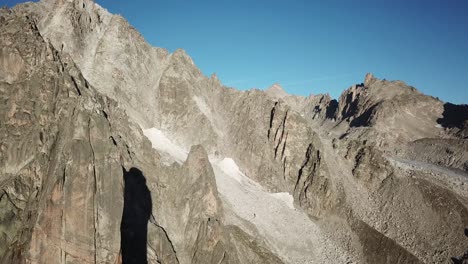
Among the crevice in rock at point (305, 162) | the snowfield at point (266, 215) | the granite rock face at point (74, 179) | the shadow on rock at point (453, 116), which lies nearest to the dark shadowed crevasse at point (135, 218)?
the granite rock face at point (74, 179)

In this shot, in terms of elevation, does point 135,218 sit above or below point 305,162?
below

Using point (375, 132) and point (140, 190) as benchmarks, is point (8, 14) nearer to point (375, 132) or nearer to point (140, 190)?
point (140, 190)

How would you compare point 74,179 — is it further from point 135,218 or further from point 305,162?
point 305,162

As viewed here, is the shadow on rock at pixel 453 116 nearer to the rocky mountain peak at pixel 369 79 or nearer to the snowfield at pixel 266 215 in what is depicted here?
the rocky mountain peak at pixel 369 79

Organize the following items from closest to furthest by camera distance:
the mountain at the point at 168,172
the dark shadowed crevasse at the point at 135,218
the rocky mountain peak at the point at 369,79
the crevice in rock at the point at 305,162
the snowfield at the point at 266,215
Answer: the mountain at the point at 168,172
the dark shadowed crevasse at the point at 135,218
the snowfield at the point at 266,215
the crevice in rock at the point at 305,162
the rocky mountain peak at the point at 369,79

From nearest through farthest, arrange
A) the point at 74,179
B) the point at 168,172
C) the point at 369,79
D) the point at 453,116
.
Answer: the point at 74,179 → the point at 168,172 → the point at 453,116 → the point at 369,79

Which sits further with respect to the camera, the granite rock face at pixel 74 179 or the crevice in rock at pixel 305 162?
the crevice in rock at pixel 305 162

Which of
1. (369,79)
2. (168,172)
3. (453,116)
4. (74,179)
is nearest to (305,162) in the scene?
(168,172)

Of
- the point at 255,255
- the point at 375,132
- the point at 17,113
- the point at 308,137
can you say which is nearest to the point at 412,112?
the point at 375,132
